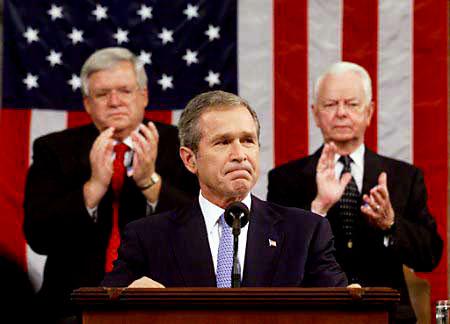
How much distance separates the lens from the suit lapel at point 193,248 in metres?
2.82

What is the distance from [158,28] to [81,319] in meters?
3.51

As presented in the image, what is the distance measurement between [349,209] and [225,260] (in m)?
1.51

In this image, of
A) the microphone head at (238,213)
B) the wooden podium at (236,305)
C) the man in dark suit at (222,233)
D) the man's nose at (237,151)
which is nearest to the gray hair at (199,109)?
the man in dark suit at (222,233)

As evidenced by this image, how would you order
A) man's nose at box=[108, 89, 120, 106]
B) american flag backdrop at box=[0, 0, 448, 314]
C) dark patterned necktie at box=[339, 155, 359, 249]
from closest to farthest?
1. dark patterned necktie at box=[339, 155, 359, 249]
2. man's nose at box=[108, 89, 120, 106]
3. american flag backdrop at box=[0, 0, 448, 314]

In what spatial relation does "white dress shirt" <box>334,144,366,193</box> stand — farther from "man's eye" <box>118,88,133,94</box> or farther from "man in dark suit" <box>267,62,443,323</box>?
"man's eye" <box>118,88,133,94</box>

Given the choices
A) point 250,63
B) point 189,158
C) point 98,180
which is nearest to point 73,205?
point 98,180

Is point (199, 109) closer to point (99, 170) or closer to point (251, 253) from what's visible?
point (251, 253)

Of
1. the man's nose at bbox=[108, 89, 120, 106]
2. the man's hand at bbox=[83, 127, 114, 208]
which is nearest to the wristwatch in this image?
the man's hand at bbox=[83, 127, 114, 208]

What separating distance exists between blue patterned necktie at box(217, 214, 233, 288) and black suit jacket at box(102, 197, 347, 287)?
1.3 inches

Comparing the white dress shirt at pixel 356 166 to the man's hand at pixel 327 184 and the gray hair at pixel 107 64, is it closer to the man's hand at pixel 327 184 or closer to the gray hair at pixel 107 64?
the man's hand at pixel 327 184

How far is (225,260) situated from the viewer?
2.87 metres

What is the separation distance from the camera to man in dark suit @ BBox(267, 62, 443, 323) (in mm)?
4062

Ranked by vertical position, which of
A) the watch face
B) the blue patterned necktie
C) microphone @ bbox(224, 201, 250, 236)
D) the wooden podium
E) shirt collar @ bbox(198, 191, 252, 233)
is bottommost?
the wooden podium

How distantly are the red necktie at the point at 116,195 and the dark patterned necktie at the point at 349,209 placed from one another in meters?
1.07
